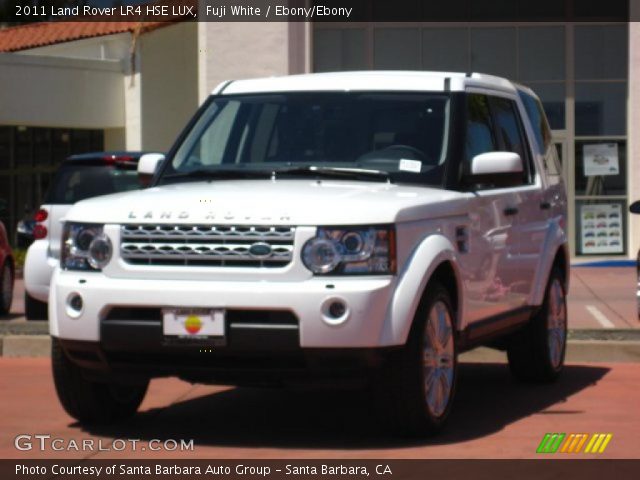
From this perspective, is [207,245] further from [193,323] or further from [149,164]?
[149,164]

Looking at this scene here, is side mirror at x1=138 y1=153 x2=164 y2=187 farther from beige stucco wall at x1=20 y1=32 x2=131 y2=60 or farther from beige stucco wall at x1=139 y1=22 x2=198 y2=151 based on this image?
beige stucco wall at x1=20 y1=32 x2=131 y2=60

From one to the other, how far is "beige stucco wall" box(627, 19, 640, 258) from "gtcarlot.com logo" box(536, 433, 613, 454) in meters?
16.2

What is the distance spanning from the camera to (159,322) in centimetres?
748

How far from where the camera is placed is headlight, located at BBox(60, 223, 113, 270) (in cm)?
774

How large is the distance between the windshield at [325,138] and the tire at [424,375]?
0.87m

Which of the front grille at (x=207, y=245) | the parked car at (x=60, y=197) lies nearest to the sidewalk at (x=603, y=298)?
the parked car at (x=60, y=197)

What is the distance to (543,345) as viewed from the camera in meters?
10.2

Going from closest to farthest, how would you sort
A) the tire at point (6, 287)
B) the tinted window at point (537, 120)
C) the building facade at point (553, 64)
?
the tinted window at point (537, 120) → the tire at point (6, 287) → the building facade at point (553, 64)

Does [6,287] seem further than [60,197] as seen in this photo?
Yes

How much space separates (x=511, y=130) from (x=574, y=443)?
2774mm

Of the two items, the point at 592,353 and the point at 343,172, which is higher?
the point at 343,172

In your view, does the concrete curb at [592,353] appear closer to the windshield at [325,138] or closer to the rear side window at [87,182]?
the windshield at [325,138]

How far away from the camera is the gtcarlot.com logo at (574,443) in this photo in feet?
25.0

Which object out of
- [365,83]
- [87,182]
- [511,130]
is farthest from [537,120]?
[87,182]
